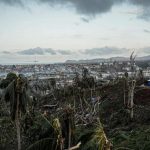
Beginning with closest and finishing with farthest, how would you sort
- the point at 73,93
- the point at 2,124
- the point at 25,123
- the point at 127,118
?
the point at 127,118, the point at 25,123, the point at 2,124, the point at 73,93

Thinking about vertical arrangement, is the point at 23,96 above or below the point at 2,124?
above

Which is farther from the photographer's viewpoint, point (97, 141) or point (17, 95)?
point (17, 95)

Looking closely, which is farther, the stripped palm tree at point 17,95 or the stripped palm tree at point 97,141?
the stripped palm tree at point 17,95

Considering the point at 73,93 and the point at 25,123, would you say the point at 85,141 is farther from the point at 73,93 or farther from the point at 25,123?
the point at 73,93

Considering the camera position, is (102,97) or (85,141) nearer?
(85,141)

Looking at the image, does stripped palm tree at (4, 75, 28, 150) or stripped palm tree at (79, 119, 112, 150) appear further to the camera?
stripped palm tree at (4, 75, 28, 150)

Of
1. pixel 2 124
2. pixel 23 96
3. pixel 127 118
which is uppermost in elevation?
pixel 23 96

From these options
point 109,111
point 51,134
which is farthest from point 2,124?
point 51,134

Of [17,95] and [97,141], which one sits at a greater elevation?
[97,141]
